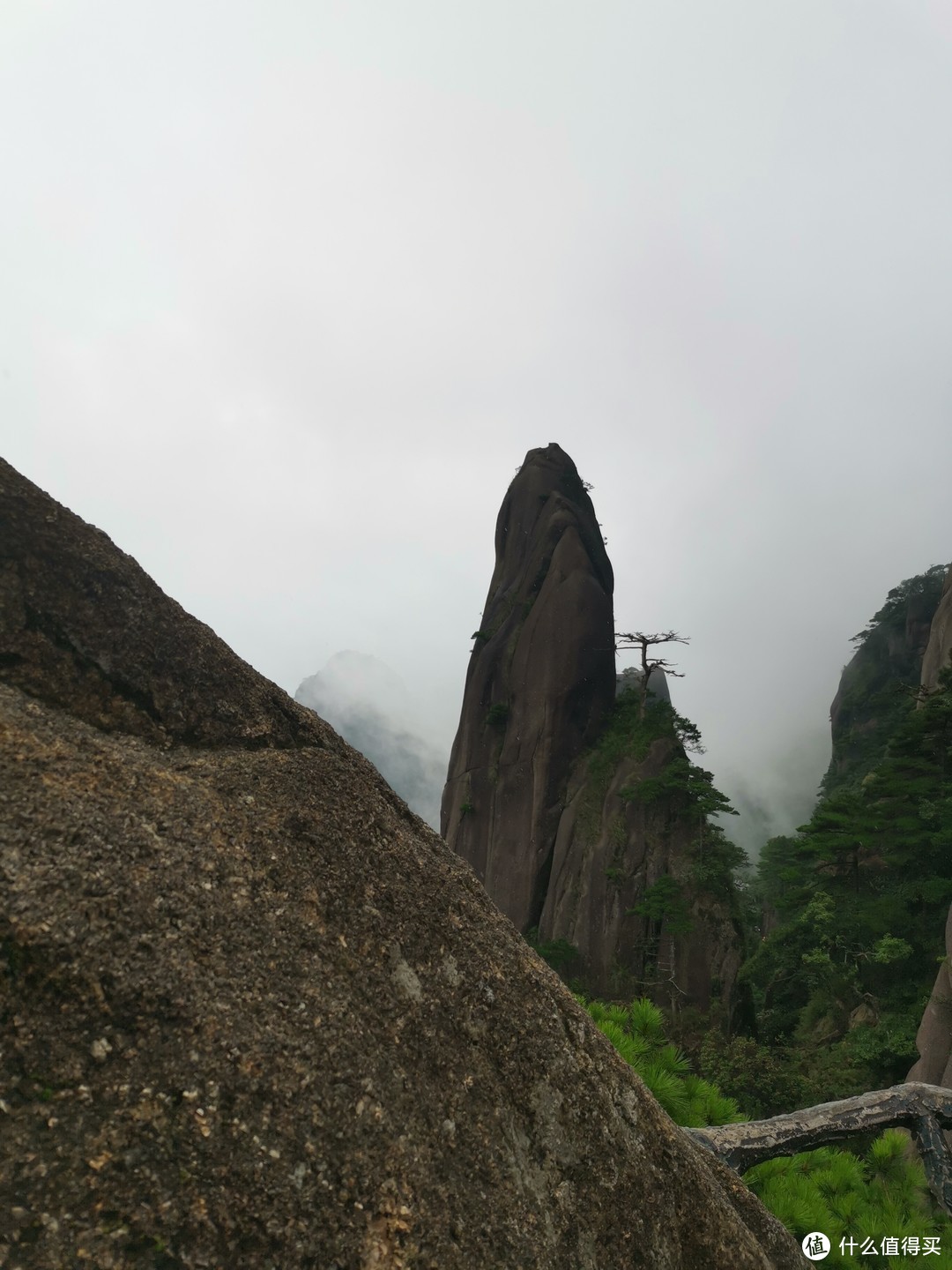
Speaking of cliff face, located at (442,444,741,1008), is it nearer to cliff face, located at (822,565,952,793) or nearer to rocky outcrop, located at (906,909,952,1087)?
rocky outcrop, located at (906,909,952,1087)

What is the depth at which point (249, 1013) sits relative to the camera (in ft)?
6.85

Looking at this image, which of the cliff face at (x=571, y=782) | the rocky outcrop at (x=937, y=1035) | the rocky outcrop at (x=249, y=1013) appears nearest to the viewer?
the rocky outcrop at (x=249, y=1013)

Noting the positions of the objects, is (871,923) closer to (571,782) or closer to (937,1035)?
(937,1035)

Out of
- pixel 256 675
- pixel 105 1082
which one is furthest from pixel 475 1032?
pixel 256 675

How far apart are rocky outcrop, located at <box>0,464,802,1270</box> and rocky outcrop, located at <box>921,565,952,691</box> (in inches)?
1083

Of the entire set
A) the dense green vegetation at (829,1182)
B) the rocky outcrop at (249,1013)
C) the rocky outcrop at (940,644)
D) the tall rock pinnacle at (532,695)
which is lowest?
the dense green vegetation at (829,1182)

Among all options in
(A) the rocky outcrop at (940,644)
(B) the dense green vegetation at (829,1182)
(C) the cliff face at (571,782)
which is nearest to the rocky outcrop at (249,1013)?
(B) the dense green vegetation at (829,1182)

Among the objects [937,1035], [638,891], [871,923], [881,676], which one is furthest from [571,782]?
[881,676]

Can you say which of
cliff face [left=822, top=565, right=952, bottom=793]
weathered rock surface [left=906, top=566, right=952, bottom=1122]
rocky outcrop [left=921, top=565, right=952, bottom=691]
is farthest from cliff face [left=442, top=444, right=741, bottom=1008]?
cliff face [left=822, top=565, right=952, bottom=793]

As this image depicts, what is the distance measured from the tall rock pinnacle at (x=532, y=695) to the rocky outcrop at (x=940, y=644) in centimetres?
1222

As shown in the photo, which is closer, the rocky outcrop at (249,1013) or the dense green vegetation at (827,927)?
the rocky outcrop at (249,1013)

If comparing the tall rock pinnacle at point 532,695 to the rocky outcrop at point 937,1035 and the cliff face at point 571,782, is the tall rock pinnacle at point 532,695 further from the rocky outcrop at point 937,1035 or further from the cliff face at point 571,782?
the rocky outcrop at point 937,1035

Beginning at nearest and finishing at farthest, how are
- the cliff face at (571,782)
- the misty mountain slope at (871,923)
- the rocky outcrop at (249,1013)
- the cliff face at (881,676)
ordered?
the rocky outcrop at (249,1013) < the misty mountain slope at (871,923) < the cliff face at (571,782) < the cliff face at (881,676)

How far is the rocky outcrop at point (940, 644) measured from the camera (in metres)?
26.0
